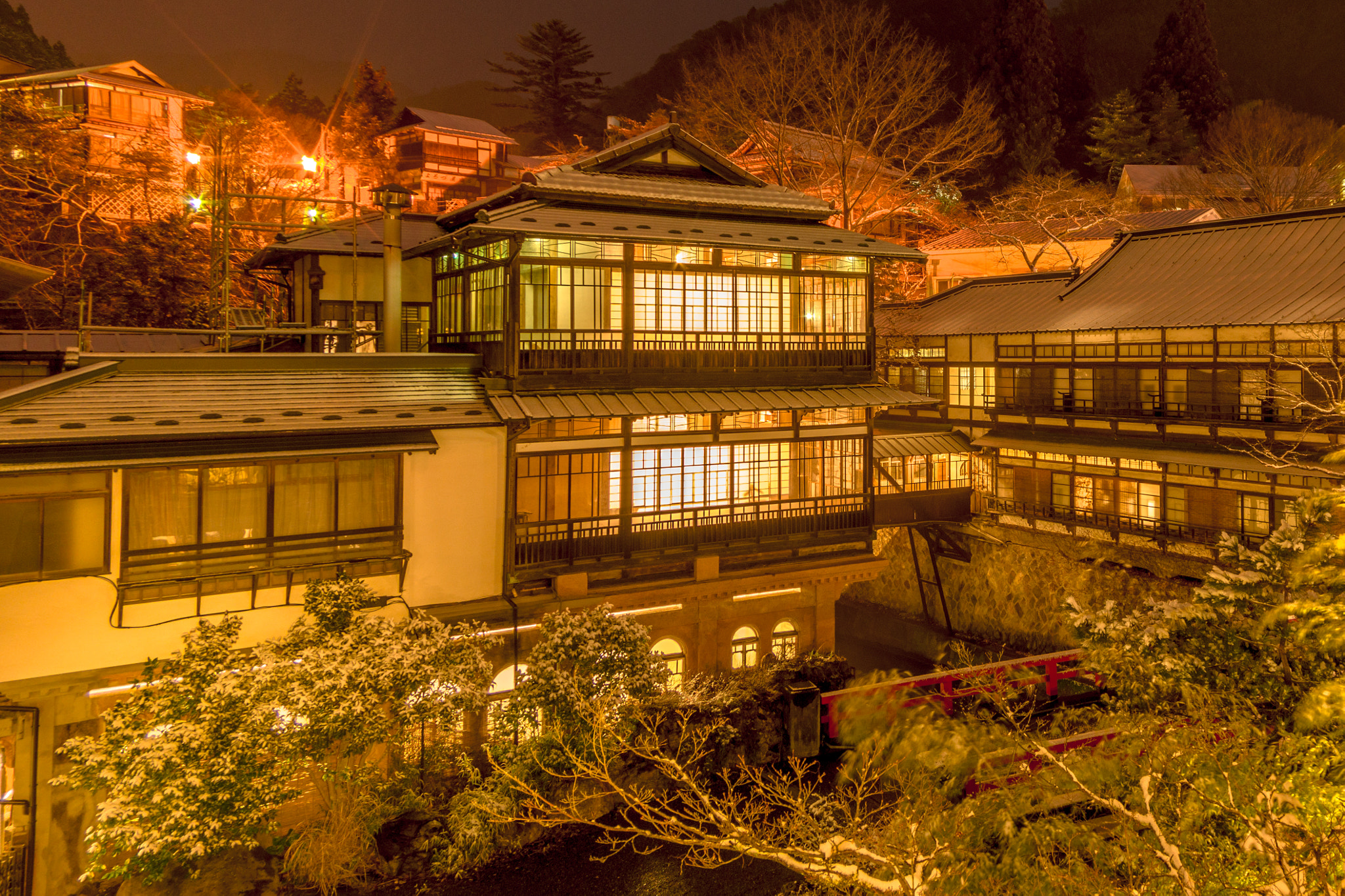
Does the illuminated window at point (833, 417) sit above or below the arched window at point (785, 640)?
above

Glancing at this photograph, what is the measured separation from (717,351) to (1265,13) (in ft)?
298

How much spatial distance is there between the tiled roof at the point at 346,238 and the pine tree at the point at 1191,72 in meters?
52.2

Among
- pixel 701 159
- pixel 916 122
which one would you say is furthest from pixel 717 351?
pixel 916 122

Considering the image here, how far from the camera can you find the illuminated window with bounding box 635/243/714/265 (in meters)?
17.3

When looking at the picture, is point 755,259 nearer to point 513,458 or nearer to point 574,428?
point 574,428

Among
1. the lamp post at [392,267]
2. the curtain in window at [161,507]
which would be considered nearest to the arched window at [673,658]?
the curtain in window at [161,507]

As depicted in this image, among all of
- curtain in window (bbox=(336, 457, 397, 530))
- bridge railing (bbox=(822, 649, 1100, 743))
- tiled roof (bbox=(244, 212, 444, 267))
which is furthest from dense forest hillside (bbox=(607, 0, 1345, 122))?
curtain in window (bbox=(336, 457, 397, 530))

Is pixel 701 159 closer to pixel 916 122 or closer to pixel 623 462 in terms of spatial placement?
pixel 623 462

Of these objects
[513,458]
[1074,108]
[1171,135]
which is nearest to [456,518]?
[513,458]

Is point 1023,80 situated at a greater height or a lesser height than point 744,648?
greater

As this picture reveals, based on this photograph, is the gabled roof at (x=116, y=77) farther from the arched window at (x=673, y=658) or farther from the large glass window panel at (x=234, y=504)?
the arched window at (x=673, y=658)

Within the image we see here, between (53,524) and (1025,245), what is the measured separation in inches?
1577

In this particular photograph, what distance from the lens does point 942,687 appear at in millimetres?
16922

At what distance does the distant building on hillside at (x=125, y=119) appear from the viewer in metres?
28.5
